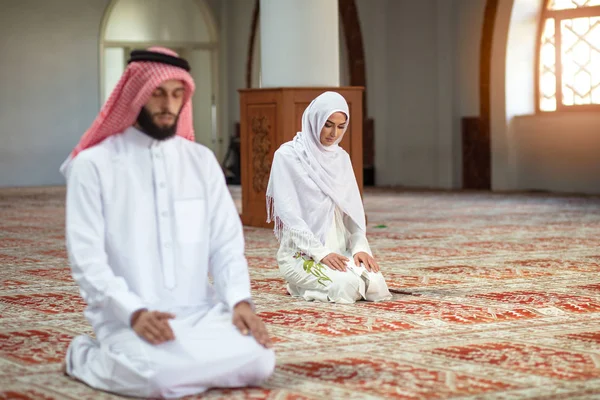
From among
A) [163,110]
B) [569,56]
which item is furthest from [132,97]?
[569,56]

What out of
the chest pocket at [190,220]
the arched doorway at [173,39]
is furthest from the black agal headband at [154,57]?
the arched doorway at [173,39]

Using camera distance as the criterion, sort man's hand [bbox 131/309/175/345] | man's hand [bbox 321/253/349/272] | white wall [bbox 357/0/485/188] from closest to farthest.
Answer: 1. man's hand [bbox 131/309/175/345]
2. man's hand [bbox 321/253/349/272]
3. white wall [bbox 357/0/485/188]

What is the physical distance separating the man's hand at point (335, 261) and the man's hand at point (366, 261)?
6 centimetres

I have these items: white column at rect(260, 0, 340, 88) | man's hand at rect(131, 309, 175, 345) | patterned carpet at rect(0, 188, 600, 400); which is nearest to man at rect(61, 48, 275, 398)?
man's hand at rect(131, 309, 175, 345)

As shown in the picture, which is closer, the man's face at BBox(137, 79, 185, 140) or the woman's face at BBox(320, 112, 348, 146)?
the man's face at BBox(137, 79, 185, 140)

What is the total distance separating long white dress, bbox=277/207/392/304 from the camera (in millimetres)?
4395

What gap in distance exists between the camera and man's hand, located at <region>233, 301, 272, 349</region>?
9.16 feet

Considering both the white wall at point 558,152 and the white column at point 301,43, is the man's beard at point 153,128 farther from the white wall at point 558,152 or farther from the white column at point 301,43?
the white wall at point 558,152

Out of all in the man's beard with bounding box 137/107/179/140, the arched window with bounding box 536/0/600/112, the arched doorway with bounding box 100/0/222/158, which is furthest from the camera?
the arched doorway with bounding box 100/0/222/158

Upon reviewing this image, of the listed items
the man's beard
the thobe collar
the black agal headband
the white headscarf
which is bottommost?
the white headscarf

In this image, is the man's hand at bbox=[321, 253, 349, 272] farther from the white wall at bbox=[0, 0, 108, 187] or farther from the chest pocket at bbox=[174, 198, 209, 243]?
the white wall at bbox=[0, 0, 108, 187]

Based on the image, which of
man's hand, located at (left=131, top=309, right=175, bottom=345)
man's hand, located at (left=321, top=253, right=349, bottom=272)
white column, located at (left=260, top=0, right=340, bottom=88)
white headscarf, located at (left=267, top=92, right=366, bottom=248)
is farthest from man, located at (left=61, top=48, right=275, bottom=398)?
white column, located at (left=260, top=0, right=340, bottom=88)

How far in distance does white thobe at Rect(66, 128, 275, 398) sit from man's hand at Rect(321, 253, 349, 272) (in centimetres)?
144

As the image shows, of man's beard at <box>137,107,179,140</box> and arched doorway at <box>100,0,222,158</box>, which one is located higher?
arched doorway at <box>100,0,222,158</box>
